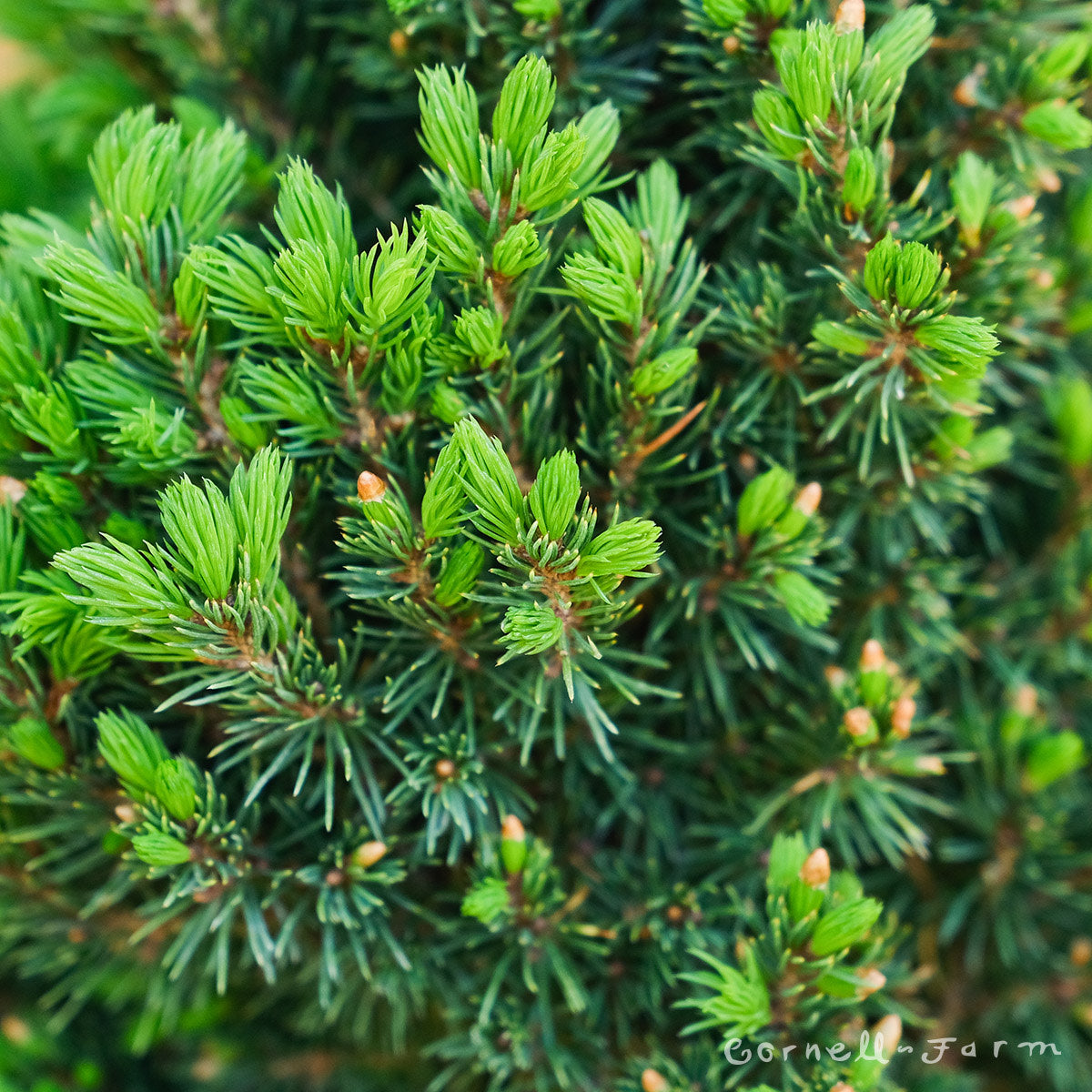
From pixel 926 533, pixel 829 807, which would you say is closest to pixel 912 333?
pixel 926 533

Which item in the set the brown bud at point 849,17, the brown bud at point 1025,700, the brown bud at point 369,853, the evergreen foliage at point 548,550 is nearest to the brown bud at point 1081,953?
the evergreen foliage at point 548,550

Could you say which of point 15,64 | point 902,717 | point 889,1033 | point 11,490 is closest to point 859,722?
point 902,717

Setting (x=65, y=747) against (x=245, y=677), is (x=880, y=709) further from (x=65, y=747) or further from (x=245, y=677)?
(x=65, y=747)

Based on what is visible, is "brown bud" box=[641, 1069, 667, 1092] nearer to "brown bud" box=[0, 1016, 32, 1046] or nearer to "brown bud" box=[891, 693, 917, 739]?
"brown bud" box=[891, 693, 917, 739]

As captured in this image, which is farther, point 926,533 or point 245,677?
point 926,533

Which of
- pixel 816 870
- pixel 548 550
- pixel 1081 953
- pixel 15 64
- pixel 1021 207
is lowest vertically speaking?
pixel 1081 953

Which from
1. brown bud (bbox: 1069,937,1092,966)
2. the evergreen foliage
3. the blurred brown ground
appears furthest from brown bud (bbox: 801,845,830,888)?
the blurred brown ground

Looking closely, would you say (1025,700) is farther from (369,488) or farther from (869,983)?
(369,488)
